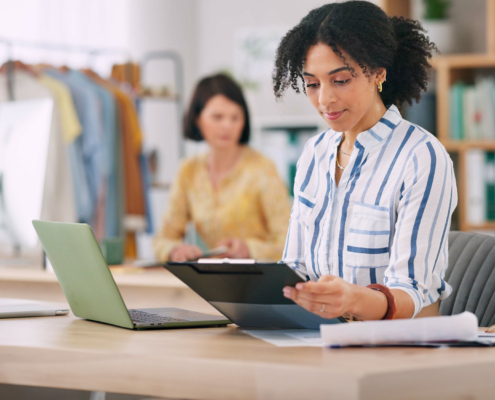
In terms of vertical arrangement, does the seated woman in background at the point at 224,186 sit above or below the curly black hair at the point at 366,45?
below

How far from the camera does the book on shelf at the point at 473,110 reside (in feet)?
10.6

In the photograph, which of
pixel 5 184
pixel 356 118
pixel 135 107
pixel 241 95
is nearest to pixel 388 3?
pixel 241 95

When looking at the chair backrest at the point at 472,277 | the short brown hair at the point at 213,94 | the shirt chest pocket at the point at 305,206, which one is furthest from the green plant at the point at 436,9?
the shirt chest pocket at the point at 305,206

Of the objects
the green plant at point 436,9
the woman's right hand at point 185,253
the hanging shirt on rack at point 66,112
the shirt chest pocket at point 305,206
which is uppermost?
the green plant at point 436,9

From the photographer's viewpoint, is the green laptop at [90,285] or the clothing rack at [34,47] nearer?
the green laptop at [90,285]

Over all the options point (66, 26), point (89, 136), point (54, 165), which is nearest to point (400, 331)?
point (54, 165)

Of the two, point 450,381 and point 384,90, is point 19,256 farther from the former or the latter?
point 450,381

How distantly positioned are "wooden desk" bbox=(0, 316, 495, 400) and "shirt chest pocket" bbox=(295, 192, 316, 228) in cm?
42

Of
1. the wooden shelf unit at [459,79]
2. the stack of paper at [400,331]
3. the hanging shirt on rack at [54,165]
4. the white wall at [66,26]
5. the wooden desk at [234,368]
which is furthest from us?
the white wall at [66,26]

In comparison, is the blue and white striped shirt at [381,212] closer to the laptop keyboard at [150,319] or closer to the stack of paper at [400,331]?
the stack of paper at [400,331]

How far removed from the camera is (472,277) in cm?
155

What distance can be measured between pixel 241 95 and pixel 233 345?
6.49 feet

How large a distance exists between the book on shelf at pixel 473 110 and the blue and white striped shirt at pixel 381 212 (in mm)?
1959

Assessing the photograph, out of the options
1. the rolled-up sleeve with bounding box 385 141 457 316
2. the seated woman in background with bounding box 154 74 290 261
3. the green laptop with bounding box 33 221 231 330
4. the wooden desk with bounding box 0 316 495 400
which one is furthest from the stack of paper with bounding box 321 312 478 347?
the seated woman in background with bounding box 154 74 290 261
